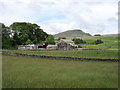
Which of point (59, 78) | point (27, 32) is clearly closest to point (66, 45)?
point (27, 32)

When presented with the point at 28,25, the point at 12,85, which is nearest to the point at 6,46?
the point at 28,25

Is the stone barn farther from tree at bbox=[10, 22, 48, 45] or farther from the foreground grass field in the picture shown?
the foreground grass field

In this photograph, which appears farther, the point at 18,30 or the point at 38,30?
the point at 38,30

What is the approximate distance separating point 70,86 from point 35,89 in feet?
7.34

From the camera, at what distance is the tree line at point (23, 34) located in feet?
237

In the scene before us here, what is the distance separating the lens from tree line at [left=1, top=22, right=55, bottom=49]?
72188mm

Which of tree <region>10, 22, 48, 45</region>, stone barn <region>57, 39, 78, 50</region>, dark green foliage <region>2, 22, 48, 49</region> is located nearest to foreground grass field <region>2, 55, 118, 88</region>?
stone barn <region>57, 39, 78, 50</region>

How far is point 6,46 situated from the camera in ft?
213

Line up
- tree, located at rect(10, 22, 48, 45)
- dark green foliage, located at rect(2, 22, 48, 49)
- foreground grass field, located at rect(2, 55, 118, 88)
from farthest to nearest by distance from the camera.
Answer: tree, located at rect(10, 22, 48, 45) → dark green foliage, located at rect(2, 22, 48, 49) → foreground grass field, located at rect(2, 55, 118, 88)

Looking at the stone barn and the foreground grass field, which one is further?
the stone barn

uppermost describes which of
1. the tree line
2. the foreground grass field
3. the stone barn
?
the tree line

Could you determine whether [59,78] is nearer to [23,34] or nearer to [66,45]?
[66,45]

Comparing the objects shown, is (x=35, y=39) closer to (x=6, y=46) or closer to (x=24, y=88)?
(x=6, y=46)

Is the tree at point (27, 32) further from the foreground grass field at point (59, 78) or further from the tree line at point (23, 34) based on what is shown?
the foreground grass field at point (59, 78)
